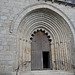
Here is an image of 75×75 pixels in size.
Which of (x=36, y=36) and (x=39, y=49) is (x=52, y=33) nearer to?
(x=36, y=36)

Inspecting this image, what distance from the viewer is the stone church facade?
5031mm

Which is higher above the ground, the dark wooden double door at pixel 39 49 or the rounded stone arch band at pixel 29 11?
the rounded stone arch band at pixel 29 11

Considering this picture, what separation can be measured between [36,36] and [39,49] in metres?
0.78

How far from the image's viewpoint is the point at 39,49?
256 inches

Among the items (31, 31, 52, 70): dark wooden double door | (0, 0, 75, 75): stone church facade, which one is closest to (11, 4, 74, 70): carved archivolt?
(0, 0, 75, 75): stone church facade

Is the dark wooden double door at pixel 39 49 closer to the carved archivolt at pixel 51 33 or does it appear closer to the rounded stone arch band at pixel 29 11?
the carved archivolt at pixel 51 33

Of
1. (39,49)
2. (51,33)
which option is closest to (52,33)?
(51,33)

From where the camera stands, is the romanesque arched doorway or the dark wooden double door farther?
the dark wooden double door

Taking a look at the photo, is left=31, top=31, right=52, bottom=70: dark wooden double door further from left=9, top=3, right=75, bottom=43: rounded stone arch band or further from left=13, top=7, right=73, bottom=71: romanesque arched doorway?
left=9, top=3, right=75, bottom=43: rounded stone arch band

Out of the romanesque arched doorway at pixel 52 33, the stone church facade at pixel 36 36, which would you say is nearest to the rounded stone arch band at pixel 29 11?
the stone church facade at pixel 36 36

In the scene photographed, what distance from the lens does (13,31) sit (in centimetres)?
514

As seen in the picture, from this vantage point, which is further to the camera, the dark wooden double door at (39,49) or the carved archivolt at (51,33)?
the dark wooden double door at (39,49)

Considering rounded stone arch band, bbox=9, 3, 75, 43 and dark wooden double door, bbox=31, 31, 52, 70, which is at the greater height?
rounded stone arch band, bbox=9, 3, 75, 43

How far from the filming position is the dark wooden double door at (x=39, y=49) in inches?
248
